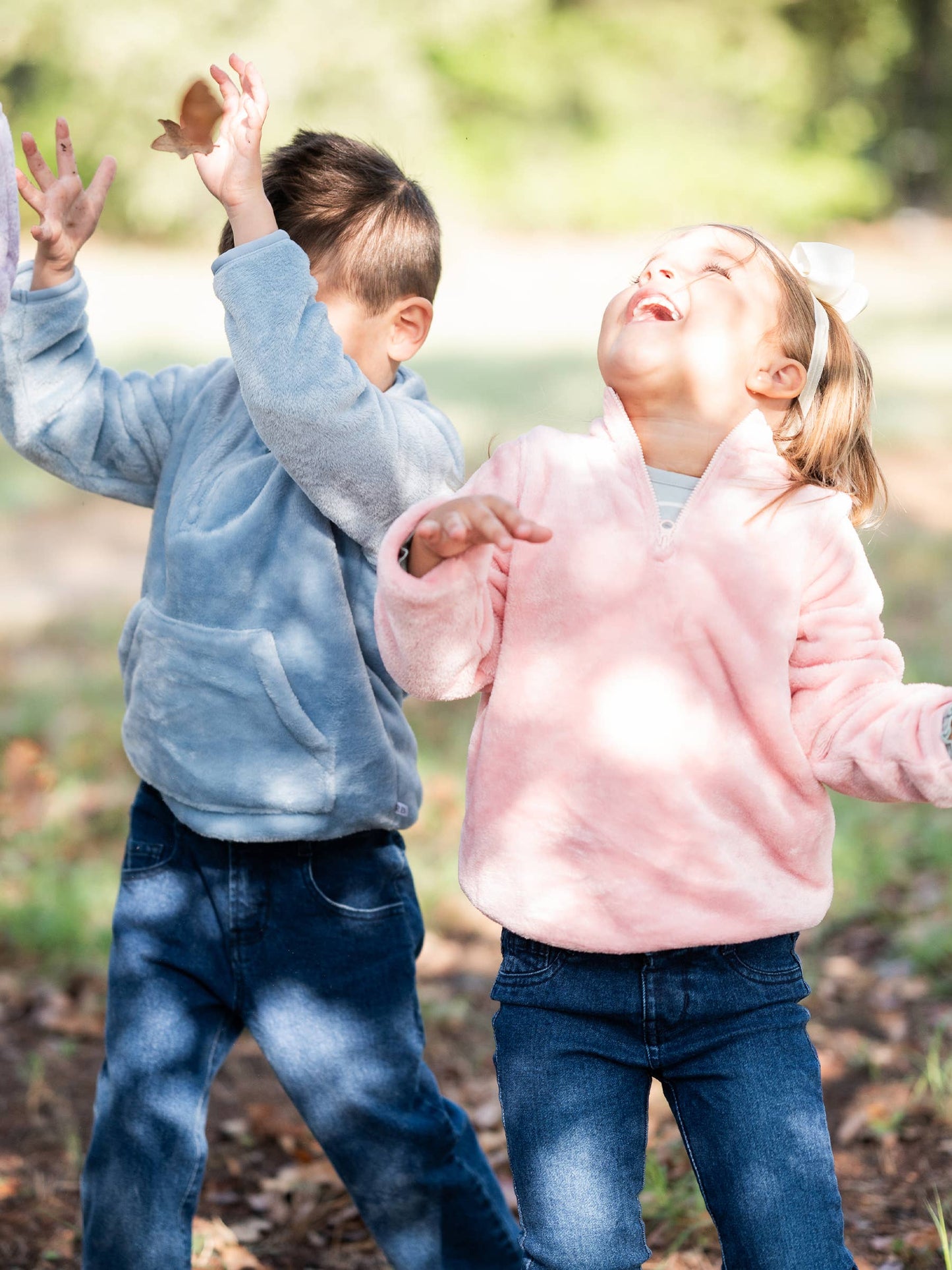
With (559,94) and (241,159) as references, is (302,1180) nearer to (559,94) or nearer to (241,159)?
(241,159)

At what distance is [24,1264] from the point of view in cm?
261

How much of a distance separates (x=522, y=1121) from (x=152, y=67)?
2060cm

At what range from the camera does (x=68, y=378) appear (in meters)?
2.21

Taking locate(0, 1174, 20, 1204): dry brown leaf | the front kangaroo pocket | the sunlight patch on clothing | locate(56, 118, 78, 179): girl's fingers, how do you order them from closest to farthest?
the sunlight patch on clothing
the front kangaroo pocket
locate(56, 118, 78, 179): girl's fingers
locate(0, 1174, 20, 1204): dry brown leaf

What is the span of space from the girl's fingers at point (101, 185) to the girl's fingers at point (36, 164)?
6 centimetres

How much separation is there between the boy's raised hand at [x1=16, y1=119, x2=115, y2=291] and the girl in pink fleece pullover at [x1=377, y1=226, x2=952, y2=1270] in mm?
770

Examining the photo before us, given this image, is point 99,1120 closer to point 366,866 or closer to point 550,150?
point 366,866

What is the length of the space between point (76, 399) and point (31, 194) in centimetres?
30

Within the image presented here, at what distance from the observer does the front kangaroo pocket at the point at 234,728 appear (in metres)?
2.04

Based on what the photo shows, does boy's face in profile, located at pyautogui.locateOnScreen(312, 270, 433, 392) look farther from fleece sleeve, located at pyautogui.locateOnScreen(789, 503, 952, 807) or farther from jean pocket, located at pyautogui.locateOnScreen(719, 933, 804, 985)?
jean pocket, located at pyautogui.locateOnScreen(719, 933, 804, 985)

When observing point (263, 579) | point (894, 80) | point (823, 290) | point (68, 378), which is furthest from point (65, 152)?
point (894, 80)

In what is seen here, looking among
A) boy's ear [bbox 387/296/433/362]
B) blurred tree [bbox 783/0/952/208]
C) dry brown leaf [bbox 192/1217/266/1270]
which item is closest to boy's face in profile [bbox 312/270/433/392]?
boy's ear [bbox 387/296/433/362]

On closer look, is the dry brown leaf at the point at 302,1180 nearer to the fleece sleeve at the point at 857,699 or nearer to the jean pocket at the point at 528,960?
the jean pocket at the point at 528,960

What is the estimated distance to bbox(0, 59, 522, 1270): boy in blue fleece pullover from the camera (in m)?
2.05
